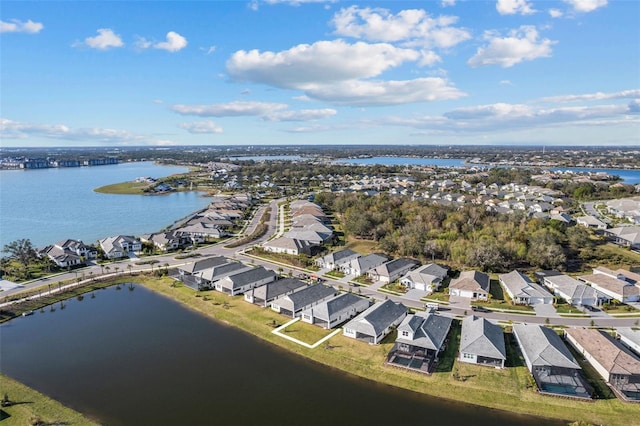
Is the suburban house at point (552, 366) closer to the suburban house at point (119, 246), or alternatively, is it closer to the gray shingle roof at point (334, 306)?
the gray shingle roof at point (334, 306)

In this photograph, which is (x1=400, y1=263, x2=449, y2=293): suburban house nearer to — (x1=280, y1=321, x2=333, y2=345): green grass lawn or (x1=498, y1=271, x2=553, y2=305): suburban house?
(x1=498, y1=271, x2=553, y2=305): suburban house

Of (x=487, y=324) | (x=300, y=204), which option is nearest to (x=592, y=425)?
(x=487, y=324)

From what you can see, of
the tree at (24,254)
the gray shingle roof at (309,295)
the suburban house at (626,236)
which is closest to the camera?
the gray shingle roof at (309,295)

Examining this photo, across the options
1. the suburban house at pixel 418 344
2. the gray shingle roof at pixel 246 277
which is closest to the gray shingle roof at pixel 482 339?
the suburban house at pixel 418 344

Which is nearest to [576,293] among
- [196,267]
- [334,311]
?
[334,311]

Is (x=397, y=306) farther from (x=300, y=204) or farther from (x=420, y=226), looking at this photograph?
(x=300, y=204)

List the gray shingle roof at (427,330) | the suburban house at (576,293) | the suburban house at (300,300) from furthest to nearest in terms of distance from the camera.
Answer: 1. the suburban house at (576,293)
2. the suburban house at (300,300)
3. the gray shingle roof at (427,330)
